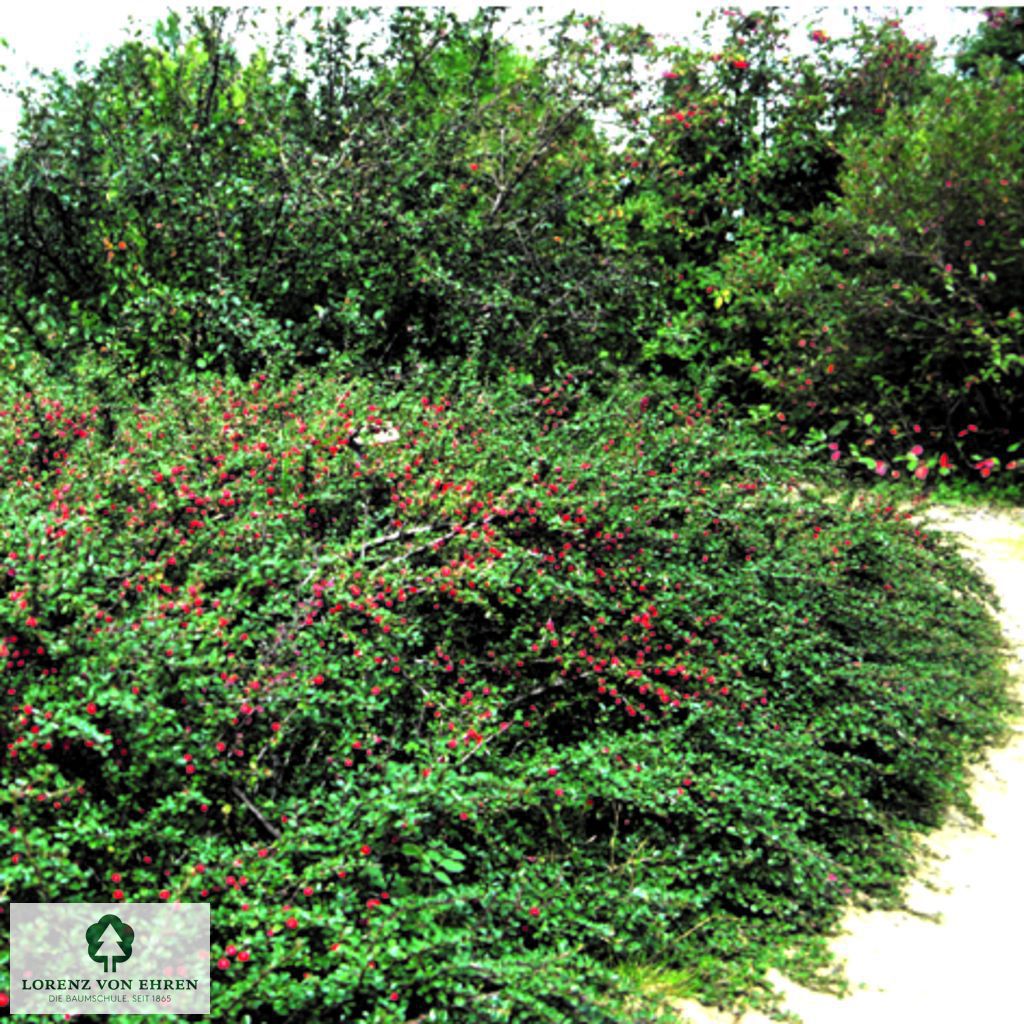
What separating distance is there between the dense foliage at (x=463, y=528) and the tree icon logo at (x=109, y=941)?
3.4 inches

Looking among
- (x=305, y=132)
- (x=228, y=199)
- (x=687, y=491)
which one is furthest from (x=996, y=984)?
(x=305, y=132)

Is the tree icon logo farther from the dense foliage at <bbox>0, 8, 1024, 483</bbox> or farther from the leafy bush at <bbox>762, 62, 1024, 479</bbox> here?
the leafy bush at <bbox>762, 62, 1024, 479</bbox>

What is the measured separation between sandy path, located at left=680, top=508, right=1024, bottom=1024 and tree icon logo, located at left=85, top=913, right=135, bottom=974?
142 centimetres

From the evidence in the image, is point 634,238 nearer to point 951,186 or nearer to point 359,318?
point 951,186

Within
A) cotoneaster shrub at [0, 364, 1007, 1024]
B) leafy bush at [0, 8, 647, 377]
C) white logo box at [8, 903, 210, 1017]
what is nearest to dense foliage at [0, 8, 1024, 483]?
leafy bush at [0, 8, 647, 377]

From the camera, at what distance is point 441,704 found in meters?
3.29

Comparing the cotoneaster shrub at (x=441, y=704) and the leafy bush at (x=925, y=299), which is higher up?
the leafy bush at (x=925, y=299)

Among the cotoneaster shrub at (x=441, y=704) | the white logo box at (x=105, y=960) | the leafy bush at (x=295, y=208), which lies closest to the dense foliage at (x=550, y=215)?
the leafy bush at (x=295, y=208)

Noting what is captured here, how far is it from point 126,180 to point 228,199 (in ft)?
1.85

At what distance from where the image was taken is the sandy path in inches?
113

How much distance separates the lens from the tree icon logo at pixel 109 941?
2.32 metres

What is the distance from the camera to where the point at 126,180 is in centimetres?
604

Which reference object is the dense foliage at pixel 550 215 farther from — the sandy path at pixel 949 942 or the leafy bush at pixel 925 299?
the sandy path at pixel 949 942

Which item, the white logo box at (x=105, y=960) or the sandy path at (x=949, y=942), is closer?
the white logo box at (x=105, y=960)
